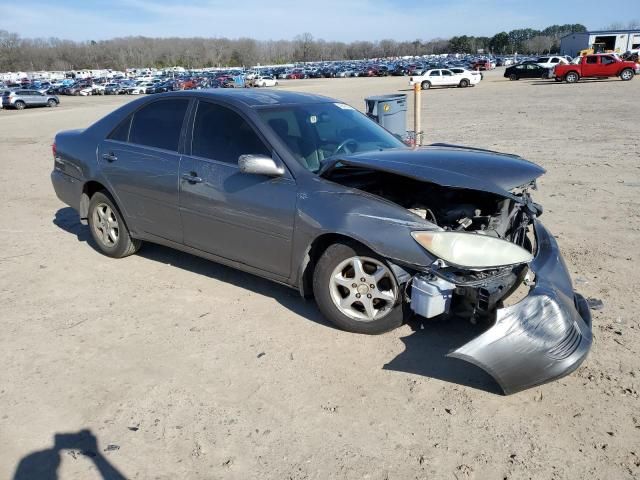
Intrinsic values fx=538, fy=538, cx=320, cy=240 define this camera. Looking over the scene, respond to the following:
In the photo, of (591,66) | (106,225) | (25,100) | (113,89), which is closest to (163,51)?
(113,89)

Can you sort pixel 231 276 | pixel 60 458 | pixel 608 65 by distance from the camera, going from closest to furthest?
1. pixel 60 458
2. pixel 231 276
3. pixel 608 65

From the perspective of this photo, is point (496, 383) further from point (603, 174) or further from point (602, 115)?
point (602, 115)

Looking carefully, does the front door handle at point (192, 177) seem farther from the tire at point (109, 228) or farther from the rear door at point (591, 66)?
the rear door at point (591, 66)

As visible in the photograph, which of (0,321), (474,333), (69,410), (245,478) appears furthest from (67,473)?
(474,333)

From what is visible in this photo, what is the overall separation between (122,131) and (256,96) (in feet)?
4.85

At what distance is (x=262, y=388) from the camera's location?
10.9 ft

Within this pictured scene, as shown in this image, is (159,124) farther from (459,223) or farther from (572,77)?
(572,77)

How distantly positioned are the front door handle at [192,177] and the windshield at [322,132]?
0.74m

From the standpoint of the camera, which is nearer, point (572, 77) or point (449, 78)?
point (572, 77)

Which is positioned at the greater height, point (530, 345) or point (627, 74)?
point (627, 74)

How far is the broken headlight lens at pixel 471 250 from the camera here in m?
3.31

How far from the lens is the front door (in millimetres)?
4016

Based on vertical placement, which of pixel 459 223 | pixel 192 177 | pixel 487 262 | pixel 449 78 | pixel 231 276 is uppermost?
pixel 449 78

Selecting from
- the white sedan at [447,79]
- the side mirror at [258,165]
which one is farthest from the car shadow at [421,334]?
the white sedan at [447,79]
